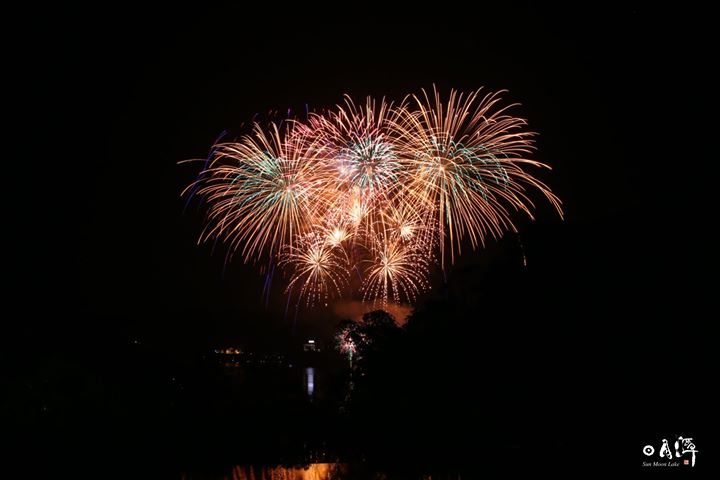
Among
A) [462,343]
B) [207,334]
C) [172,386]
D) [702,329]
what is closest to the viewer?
[702,329]

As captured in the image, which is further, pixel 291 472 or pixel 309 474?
pixel 291 472

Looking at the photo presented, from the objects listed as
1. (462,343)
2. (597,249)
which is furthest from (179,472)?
(597,249)

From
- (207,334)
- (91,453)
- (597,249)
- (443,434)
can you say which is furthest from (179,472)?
(207,334)

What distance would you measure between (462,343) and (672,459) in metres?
5.04

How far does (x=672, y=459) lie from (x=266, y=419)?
797cm

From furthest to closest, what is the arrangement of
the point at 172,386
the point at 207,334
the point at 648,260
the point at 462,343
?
the point at 207,334, the point at 172,386, the point at 462,343, the point at 648,260

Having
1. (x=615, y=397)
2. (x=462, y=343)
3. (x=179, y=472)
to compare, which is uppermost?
(x=462, y=343)

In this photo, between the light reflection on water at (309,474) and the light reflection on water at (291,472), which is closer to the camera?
the light reflection on water at (309,474)

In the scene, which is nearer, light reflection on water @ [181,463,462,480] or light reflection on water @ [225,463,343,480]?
light reflection on water @ [181,463,462,480]

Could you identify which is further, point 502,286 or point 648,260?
point 502,286

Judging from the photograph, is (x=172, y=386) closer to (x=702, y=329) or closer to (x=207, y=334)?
(x=702, y=329)

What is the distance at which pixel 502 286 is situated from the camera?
1427cm

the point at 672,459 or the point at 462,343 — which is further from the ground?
the point at 462,343

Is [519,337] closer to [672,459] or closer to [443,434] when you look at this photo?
[443,434]
